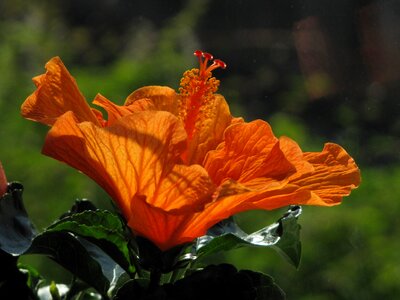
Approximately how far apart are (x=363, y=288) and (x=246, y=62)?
1.20 metres

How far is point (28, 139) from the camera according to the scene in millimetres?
1899

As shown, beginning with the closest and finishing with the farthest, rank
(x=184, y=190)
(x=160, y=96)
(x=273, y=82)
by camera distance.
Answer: (x=184, y=190) → (x=160, y=96) → (x=273, y=82)

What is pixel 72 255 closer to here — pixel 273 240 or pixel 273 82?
pixel 273 240

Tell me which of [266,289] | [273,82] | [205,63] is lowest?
[273,82]

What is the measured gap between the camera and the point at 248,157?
0.49 metres

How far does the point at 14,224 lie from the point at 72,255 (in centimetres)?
3

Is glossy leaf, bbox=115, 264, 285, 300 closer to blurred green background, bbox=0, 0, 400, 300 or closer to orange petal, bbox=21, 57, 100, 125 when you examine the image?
orange petal, bbox=21, 57, 100, 125

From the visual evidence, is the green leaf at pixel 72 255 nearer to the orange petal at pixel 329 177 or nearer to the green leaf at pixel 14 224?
the green leaf at pixel 14 224

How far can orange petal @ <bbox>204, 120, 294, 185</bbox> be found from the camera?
1.58ft

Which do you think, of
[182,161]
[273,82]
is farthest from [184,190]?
[273,82]

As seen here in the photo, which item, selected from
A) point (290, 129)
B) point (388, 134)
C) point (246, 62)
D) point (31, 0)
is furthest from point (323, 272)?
point (31, 0)

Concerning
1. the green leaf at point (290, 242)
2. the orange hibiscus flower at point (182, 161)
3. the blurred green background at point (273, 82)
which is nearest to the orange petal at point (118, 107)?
the orange hibiscus flower at point (182, 161)

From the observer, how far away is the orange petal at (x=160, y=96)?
1.82 ft

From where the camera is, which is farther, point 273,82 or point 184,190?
point 273,82
